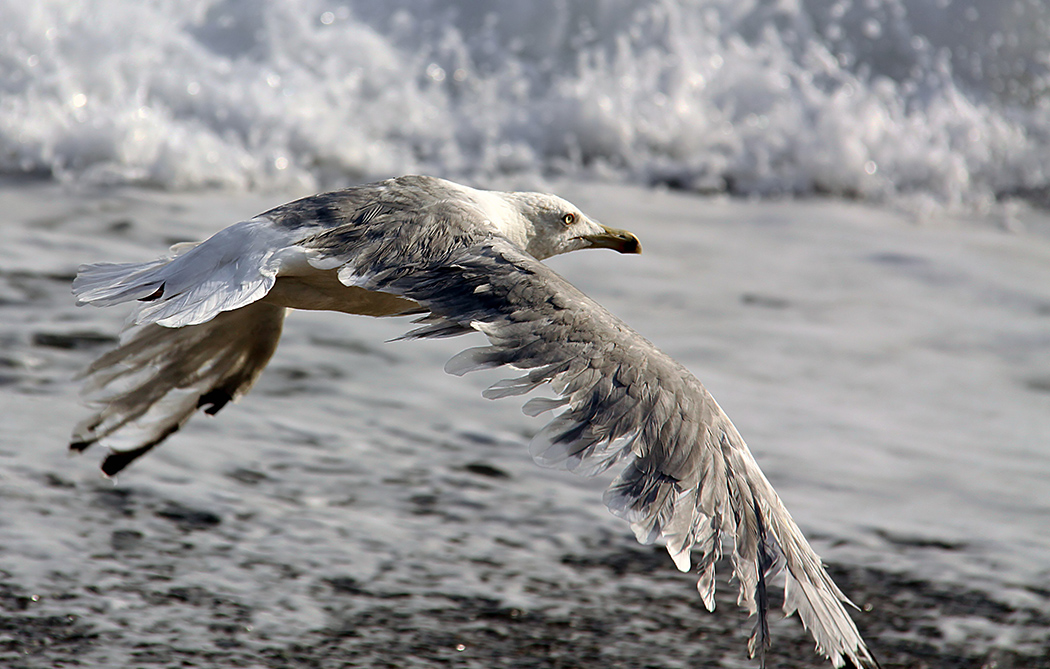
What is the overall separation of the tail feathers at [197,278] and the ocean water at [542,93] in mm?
3864

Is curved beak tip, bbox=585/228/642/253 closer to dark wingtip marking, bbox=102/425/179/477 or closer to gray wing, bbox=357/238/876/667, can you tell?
gray wing, bbox=357/238/876/667

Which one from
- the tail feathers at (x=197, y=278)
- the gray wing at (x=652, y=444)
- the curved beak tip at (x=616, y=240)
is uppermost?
the curved beak tip at (x=616, y=240)

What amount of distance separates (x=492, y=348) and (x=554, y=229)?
1.09 meters

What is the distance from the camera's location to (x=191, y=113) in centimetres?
788

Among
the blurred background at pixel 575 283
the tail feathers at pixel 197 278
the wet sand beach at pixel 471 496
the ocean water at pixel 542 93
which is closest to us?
the tail feathers at pixel 197 278

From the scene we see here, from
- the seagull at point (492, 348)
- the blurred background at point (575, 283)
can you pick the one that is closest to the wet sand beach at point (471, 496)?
the blurred background at point (575, 283)

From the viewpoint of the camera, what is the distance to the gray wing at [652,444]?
8.30 feet

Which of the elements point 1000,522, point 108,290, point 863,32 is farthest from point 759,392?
point 863,32

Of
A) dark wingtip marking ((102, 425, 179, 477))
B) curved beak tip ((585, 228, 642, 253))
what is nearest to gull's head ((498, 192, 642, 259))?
curved beak tip ((585, 228, 642, 253))

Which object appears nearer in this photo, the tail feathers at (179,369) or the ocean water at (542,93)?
the tail feathers at (179,369)

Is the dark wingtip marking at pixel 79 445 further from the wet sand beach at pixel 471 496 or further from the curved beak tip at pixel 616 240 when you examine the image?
the curved beak tip at pixel 616 240

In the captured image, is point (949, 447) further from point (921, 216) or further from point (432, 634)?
point (921, 216)

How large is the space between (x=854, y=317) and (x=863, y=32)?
463cm

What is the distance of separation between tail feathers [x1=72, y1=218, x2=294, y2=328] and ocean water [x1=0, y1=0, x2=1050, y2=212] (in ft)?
12.7
